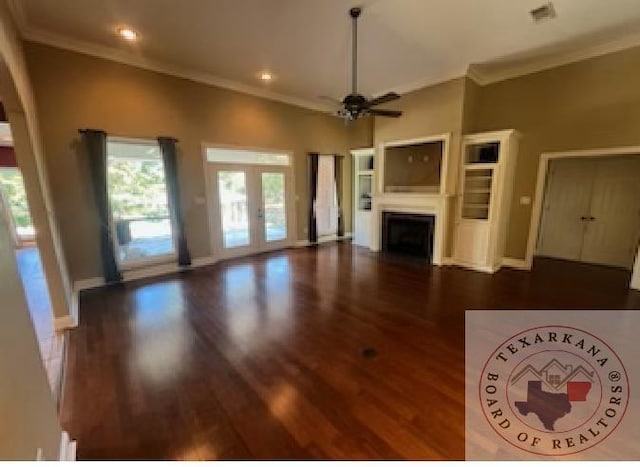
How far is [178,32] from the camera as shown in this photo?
363 cm

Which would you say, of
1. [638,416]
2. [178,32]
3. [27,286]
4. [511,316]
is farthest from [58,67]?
[638,416]

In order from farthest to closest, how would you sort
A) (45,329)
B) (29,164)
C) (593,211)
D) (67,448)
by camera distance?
(593,211)
(45,329)
(29,164)
(67,448)

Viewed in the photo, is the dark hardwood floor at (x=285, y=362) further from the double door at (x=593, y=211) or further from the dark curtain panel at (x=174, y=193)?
the double door at (x=593, y=211)

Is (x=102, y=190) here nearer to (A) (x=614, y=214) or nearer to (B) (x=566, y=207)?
(B) (x=566, y=207)

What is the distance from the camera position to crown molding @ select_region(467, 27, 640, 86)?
3.81 m

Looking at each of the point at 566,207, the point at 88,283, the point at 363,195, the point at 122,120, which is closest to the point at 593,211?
the point at 566,207

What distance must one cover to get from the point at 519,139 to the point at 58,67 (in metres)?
7.11

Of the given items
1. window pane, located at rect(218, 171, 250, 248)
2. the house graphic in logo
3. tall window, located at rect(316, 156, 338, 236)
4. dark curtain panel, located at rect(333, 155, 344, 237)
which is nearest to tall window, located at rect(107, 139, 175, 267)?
window pane, located at rect(218, 171, 250, 248)

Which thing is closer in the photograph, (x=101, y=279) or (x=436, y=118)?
(x=101, y=279)

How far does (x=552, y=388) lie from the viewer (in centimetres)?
216

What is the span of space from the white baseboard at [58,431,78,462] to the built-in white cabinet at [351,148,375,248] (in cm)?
573

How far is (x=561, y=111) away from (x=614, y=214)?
228cm

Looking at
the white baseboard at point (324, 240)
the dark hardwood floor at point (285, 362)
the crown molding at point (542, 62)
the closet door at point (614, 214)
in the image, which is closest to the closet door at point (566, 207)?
the closet door at point (614, 214)

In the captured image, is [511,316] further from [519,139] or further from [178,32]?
[178,32]
